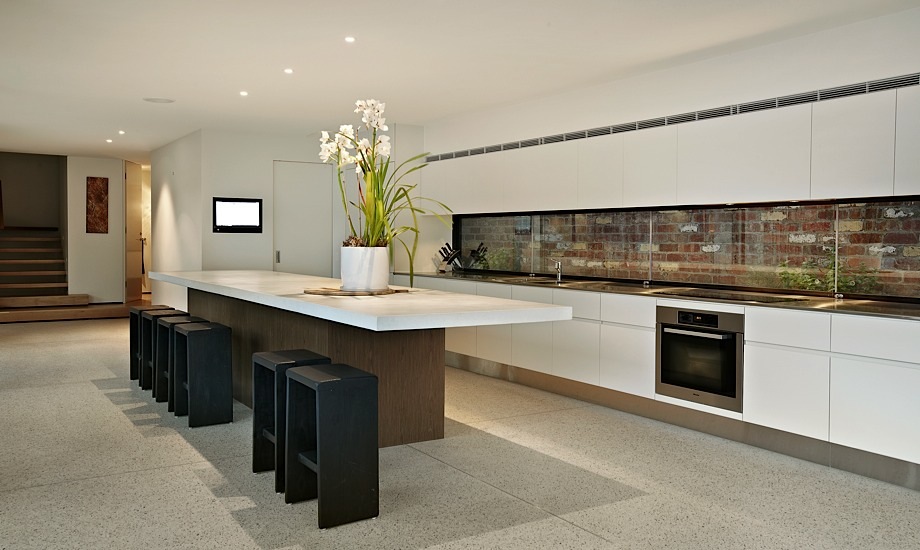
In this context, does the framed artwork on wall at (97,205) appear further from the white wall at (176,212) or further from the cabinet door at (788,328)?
the cabinet door at (788,328)

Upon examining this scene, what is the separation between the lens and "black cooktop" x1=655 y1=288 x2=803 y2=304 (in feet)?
14.8

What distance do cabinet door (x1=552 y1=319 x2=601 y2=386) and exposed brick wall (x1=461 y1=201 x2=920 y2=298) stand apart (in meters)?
0.76

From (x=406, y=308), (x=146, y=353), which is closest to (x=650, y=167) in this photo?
(x=406, y=308)

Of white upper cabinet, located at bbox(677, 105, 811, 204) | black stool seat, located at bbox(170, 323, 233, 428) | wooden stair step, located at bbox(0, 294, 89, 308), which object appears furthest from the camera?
wooden stair step, located at bbox(0, 294, 89, 308)

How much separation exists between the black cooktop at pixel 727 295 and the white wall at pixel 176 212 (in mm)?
5602

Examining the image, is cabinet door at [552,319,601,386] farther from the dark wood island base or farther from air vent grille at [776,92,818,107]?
air vent grille at [776,92,818,107]

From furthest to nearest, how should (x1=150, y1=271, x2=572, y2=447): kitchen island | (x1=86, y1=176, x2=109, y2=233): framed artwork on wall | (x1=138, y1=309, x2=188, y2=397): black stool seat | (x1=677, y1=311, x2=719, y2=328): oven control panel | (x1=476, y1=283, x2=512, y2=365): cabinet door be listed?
(x1=86, y1=176, x2=109, y2=233): framed artwork on wall, (x1=476, y1=283, x2=512, y2=365): cabinet door, (x1=138, y1=309, x2=188, y2=397): black stool seat, (x1=677, y1=311, x2=719, y2=328): oven control panel, (x1=150, y1=271, x2=572, y2=447): kitchen island

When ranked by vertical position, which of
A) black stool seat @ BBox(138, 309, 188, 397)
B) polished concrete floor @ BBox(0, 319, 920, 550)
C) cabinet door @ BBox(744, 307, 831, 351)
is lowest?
polished concrete floor @ BBox(0, 319, 920, 550)

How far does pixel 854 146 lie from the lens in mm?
4191

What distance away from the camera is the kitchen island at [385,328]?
337 centimetres

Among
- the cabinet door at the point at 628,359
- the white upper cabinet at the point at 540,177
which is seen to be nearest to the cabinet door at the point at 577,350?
the cabinet door at the point at 628,359

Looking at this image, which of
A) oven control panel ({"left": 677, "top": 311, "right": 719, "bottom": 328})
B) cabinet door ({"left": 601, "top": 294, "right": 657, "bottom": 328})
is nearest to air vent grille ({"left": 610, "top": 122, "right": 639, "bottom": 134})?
cabinet door ({"left": 601, "top": 294, "right": 657, "bottom": 328})

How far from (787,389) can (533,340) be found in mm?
2224

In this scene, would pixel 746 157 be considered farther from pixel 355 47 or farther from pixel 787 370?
pixel 355 47
